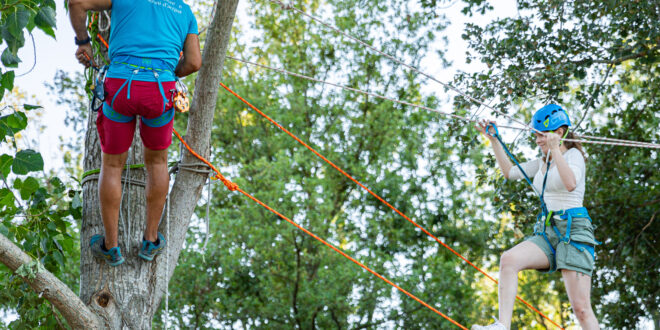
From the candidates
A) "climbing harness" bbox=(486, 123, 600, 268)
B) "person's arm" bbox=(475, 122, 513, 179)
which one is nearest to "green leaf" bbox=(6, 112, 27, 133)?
"person's arm" bbox=(475, 122, 513, 179)

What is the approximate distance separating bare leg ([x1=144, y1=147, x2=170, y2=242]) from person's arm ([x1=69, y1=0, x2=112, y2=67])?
50cm

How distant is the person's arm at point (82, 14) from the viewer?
297 centimetres

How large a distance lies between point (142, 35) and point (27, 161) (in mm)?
808

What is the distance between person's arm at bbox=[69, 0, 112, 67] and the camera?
2.97 meters

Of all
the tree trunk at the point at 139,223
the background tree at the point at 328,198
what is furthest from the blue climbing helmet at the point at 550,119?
the background tree at the point at 328,198

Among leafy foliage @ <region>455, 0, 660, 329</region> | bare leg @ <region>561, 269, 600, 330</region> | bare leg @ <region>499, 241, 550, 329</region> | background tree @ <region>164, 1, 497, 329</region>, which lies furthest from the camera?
background tree @ <region>164, 1, 497, 329</region>

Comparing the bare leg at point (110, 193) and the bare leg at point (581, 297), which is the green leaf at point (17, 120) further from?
the bare leg at point (581, 297)

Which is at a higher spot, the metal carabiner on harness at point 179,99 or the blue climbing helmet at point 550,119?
the blue climbing helmet at point 550,119

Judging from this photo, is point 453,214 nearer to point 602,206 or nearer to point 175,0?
A: point 602,206

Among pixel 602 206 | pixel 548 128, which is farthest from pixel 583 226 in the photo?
pixel 602 206

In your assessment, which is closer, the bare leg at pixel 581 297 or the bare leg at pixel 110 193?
the bare leg at pixel 110 193

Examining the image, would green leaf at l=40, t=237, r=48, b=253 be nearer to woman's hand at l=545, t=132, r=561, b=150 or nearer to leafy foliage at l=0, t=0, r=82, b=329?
leafy foliage at l=0, t=0, r=82, b=329

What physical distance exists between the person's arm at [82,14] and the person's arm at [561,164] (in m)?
2.00

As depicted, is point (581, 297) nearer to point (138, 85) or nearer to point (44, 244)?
point (138, 85)
